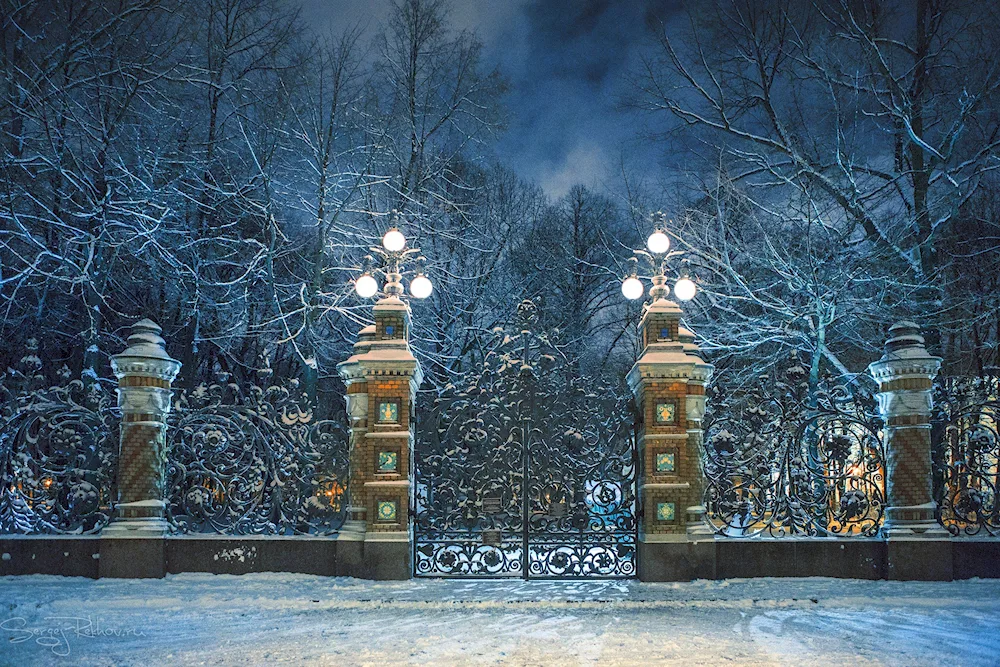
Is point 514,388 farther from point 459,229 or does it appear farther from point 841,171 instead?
point 459,229

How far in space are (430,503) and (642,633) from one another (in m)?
3.69

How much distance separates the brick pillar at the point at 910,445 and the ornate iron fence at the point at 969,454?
30 centimetres

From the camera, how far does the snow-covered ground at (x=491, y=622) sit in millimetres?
6707

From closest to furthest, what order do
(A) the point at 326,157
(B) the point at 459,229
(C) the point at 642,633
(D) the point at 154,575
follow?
(C) the point at 642,633 → (D) the point at 154,575 → (A) the point at 326,157 → (B) the point at 459,229

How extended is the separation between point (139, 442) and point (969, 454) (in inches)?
401

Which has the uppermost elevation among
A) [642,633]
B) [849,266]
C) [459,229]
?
[459,229]

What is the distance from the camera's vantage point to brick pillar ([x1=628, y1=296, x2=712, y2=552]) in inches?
396

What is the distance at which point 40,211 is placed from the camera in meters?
16.8

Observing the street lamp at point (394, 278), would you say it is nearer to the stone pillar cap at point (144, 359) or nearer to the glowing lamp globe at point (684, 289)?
the stone pillar cap at point (144, 359)

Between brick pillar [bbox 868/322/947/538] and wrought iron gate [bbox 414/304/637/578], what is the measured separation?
3.14 meters

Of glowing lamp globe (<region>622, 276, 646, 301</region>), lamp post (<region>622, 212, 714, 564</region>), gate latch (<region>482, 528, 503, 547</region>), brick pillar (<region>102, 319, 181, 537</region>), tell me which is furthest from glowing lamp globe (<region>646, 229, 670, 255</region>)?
brick pillar (<region>102, 319, 181, 537</region>)

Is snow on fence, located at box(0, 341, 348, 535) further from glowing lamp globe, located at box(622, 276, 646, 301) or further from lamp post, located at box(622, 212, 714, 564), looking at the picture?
glowing lamp globe, located at box(622, 276, 646, 301)

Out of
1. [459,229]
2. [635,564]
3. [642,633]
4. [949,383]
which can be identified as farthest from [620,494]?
[459,229]

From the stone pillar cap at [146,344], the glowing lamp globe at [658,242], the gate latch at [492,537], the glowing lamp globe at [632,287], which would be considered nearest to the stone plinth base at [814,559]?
the gate latch at [492,537]
